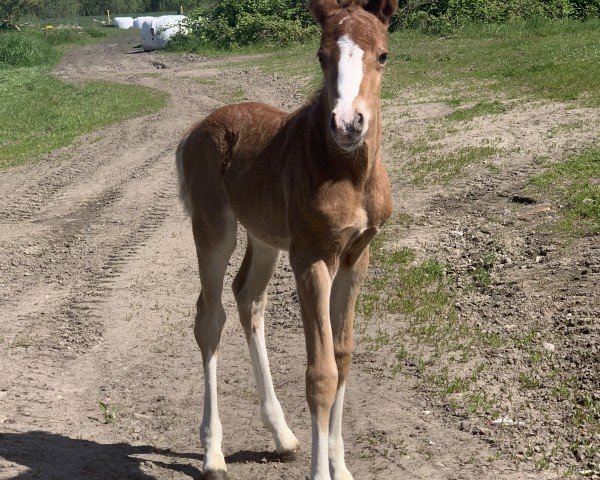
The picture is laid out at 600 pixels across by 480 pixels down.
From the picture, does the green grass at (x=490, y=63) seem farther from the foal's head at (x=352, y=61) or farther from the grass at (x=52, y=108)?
the foal's head at (x=352, y=61)

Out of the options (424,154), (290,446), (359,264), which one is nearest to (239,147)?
(359,264)

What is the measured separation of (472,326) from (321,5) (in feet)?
10.5

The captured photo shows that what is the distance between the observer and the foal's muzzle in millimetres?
4141

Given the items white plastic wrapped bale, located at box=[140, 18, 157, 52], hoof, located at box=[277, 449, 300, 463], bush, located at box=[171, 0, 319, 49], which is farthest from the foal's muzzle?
white plastic wrapped bale, located at box=[140, 18, 157, 52]

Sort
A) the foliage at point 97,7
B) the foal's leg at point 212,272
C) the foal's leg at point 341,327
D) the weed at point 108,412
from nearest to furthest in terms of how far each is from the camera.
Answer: the foal's leg at point 341,327 → the foal's leg at point 212,272 → the weed at point 108,412 → the foliage at point 97,7

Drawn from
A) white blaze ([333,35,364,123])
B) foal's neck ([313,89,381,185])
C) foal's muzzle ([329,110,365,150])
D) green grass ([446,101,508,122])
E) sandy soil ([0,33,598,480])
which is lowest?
sandy soil ([0,33,598,480])

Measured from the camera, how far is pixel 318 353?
467 centimetres

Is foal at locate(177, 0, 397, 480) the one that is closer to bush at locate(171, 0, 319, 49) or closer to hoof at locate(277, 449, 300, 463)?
hoof at locate(277, 449, 300, 463)

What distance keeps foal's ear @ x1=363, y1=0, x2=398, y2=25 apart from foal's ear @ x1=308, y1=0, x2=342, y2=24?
15 cm

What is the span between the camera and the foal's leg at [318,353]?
15.3 ft

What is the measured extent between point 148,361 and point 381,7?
3.36m

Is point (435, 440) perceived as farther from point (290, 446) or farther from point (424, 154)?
point (424, 154)

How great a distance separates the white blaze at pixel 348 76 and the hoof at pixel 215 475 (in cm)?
221

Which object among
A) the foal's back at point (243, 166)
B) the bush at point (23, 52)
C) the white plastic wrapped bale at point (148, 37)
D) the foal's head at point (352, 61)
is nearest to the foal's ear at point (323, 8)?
the foal's head at point (352, 61)
